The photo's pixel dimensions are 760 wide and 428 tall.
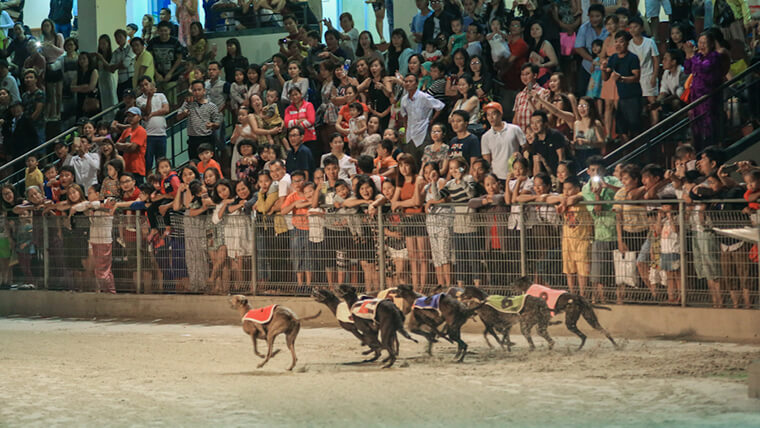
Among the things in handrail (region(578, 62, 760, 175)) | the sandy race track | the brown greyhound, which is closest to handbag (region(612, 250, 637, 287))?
the sandy race track

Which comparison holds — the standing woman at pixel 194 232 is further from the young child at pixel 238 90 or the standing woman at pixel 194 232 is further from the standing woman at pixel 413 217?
the young child at pixel 238 90

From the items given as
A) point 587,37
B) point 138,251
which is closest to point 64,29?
point 138,251

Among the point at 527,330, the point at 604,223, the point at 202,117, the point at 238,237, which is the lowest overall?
the point at 527,330

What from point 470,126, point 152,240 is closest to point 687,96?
point 470,126

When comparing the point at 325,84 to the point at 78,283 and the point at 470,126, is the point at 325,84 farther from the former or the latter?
the point at 78,283

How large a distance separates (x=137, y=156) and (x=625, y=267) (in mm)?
9188

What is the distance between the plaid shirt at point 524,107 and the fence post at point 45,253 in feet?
22.4

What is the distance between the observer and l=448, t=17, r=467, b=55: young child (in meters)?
15.8

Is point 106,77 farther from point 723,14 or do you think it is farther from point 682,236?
point 682,236

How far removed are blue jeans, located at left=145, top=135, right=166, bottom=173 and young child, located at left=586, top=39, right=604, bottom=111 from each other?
24.2 ft

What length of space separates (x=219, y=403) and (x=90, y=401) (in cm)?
109

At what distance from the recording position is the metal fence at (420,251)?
10.4m

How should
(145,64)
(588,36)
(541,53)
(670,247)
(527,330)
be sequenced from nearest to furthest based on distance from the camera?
(527,330) → (670,247) → (588,36) → (541,53) → (145,64)

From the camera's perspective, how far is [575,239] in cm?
1099
